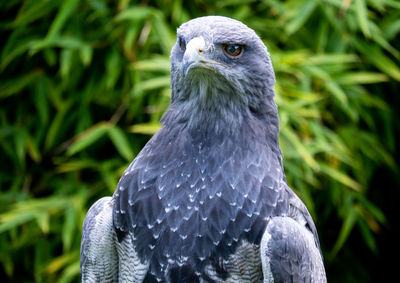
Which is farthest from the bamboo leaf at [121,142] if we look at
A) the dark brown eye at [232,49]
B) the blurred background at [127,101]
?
the dark brown eye at [232,49]

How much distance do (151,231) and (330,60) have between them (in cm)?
291

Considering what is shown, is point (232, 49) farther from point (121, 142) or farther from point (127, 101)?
point (127, 101)

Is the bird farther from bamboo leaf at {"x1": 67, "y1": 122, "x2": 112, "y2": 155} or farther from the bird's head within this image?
bamboo leaf at {"x1": 67, "y1": 122, "x2": 112, "y2": 155}

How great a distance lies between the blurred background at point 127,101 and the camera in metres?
5.29

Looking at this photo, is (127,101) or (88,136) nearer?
(88,136)

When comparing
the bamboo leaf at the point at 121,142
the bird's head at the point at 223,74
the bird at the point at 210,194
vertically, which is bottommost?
the bamboo leaf at the point at 121,142

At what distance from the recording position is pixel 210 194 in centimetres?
295

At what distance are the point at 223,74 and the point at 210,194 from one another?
0.57 m

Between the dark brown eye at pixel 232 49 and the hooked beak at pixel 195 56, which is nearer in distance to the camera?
the hooked beak at pixel 195 56

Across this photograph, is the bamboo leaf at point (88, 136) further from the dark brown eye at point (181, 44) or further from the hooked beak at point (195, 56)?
the hooked beak at point (195, 56)

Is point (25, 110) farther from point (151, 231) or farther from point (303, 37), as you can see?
point (151, 231)

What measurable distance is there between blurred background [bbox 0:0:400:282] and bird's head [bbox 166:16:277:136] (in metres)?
1.92

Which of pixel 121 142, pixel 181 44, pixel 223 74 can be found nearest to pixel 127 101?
pixel 121 142

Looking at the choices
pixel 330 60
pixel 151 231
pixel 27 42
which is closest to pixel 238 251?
pixel 151 231
